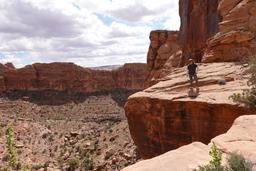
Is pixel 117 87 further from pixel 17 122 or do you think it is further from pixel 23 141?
pixel 23 141

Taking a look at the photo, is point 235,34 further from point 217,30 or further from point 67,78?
point 67,78

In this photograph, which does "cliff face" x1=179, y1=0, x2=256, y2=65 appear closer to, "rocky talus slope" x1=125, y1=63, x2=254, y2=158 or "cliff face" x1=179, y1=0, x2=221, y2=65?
"cliff face" x1=179, y1=0, x2=221, y2=65

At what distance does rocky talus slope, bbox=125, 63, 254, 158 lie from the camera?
585 inches

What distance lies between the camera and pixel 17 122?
165 ft

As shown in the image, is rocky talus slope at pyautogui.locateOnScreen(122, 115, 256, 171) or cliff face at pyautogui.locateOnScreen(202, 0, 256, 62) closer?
rocky talus slope at pyautogui.locateOnScreen(122, 115, 256, 171)

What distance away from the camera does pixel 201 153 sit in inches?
342

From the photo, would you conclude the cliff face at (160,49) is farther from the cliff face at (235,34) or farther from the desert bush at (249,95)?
the desert bush at (249,95)

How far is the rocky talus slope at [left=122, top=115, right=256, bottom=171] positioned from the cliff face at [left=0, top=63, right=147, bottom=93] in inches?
2694

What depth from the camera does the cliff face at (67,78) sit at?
83.1 meters

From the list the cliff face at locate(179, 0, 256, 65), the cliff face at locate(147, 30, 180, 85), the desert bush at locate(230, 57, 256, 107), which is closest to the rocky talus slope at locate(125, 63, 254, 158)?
the desert bush at locate(230, 57, 256, 107)

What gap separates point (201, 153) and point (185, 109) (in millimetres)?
7645

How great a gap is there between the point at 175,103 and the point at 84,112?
169 feet

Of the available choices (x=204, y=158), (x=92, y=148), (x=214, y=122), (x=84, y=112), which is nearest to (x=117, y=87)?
(x=84, y=112)

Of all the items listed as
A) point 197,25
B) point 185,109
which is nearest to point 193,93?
point 185,109
